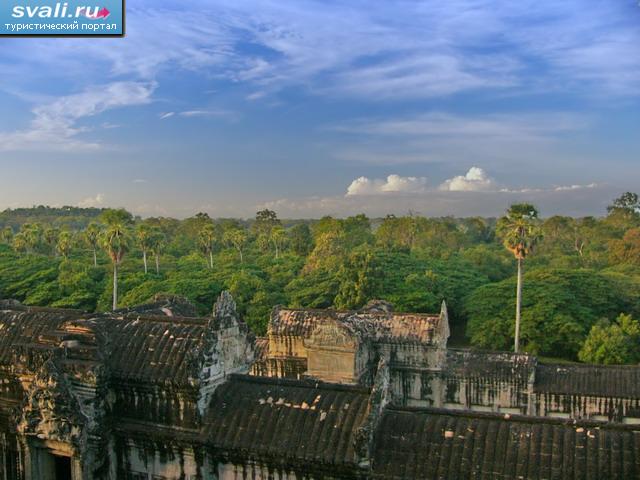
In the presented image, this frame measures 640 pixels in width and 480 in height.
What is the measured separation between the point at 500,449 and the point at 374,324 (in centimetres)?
1239

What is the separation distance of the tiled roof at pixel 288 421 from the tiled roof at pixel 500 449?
0.64 metres

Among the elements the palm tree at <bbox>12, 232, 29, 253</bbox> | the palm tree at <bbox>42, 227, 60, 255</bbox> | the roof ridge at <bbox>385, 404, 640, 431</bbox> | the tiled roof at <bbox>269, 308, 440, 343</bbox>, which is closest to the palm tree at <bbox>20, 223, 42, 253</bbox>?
the palm tree at <bbox>12, 232, 29, 253</bbox>

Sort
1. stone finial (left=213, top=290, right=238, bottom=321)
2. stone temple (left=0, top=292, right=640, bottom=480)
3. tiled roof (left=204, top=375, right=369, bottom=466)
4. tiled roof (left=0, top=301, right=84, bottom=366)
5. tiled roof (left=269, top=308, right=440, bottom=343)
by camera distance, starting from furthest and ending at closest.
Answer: tiled roof (left=269, top=308, right=440, bottom=343) → tiled roof (left=0, top=301, right=84, bottom=366) → stone finial (left=213, top=290, right=238, bottom=321) → tiled roof (left=204, top=375, right=369, bottom=466) → stone temple (left=0, top=292, right=640, bottom=480)

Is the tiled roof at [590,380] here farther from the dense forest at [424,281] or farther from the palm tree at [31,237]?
the palm tree at [31,237]

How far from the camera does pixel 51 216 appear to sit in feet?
590

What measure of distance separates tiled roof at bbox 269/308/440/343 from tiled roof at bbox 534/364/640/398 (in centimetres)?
511

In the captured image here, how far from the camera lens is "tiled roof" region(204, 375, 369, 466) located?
9414 mm

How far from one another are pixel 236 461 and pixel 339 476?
1.98 meters

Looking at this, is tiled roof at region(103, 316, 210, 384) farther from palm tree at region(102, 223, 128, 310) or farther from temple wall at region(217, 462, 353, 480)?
palm tree at region(102, 223, 128, 310)

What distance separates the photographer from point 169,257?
80750 mm

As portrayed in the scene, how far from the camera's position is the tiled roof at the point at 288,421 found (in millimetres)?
9414

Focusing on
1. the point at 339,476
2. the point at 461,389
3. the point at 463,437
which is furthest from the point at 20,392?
the point at 461,389

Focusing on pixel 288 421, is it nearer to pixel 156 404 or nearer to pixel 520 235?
pixel 156 404

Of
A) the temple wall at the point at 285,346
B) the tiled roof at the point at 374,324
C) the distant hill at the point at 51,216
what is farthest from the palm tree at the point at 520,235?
the distant hill at the point at 51,216
